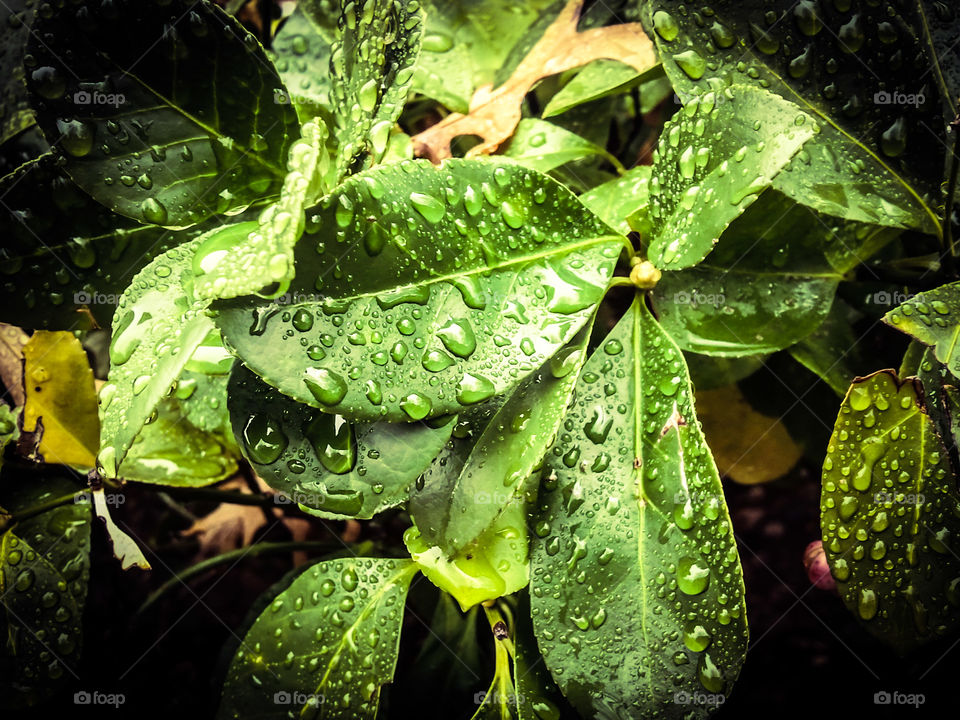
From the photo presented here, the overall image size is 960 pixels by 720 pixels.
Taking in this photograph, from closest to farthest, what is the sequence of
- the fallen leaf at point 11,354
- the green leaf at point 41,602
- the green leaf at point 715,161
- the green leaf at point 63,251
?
the green leaf at point 715,161, the green leaf at point 63,251, the green leaf at point 41,602, the fallen leaf at point 11,354

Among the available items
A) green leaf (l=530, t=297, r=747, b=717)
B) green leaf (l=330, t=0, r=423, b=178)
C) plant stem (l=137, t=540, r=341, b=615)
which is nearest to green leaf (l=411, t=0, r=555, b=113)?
green leaf (l=330, t=0, r=423, b=178)

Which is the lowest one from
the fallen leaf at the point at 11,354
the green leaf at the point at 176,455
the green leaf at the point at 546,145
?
the green leaf at the point at 176,455

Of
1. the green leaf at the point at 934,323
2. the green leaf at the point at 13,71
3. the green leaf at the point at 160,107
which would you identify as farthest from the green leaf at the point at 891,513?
the green leaf at the point at 13,71

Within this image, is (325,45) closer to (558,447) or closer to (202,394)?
(202,394)

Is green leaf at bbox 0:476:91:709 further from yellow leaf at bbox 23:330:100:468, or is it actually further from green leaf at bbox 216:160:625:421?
green leaf at bbox 216:160:625:421

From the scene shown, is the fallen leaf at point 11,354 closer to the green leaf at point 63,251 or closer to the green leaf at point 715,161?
the green leaf at point 63,251

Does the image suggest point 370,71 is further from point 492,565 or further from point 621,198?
point 492,565
